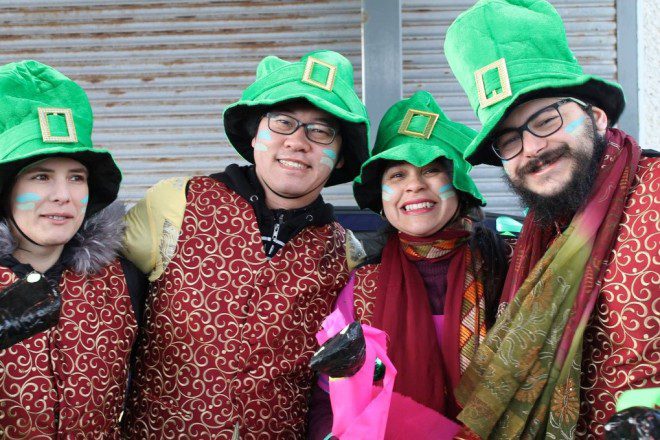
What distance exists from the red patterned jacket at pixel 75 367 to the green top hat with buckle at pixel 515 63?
1372 mm

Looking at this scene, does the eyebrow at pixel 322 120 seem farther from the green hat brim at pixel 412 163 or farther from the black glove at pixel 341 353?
the black glove at pixel 341 353

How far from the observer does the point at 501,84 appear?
2.61 m

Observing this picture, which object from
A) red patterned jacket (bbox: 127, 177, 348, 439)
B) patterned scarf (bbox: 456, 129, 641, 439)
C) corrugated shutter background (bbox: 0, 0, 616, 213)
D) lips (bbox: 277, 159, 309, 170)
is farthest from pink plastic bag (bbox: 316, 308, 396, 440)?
corrugated shutter background (bbox: 0, 0, 616, 213)

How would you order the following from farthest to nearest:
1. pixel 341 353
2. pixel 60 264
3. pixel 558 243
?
pixel 60 264 < pixel 558 243 < pixel 341 353

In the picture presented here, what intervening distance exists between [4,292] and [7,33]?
4312mm

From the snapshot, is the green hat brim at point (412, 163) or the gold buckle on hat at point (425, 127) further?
the gold buckle on hat at point (425, 127)

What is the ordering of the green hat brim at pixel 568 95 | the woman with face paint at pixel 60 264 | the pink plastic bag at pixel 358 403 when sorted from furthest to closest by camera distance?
the woman with face paint at pixel 60 264
the green hat brim at pixel 568 95
the pink plastic bag at pixel 358 403

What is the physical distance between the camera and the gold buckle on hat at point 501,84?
8.47 ft

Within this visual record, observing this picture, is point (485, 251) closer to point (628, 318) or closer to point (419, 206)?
point (419, 206)

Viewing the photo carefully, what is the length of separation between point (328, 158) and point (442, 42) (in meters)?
3.01

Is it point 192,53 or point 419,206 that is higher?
point 192,53

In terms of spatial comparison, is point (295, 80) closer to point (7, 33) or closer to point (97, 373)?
point (97, 373)

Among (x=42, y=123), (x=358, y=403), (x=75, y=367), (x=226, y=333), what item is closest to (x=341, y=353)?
(x=358, y=403)

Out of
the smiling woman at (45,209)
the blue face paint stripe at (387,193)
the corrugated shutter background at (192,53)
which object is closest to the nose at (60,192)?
the smiling woman at (45,209)
